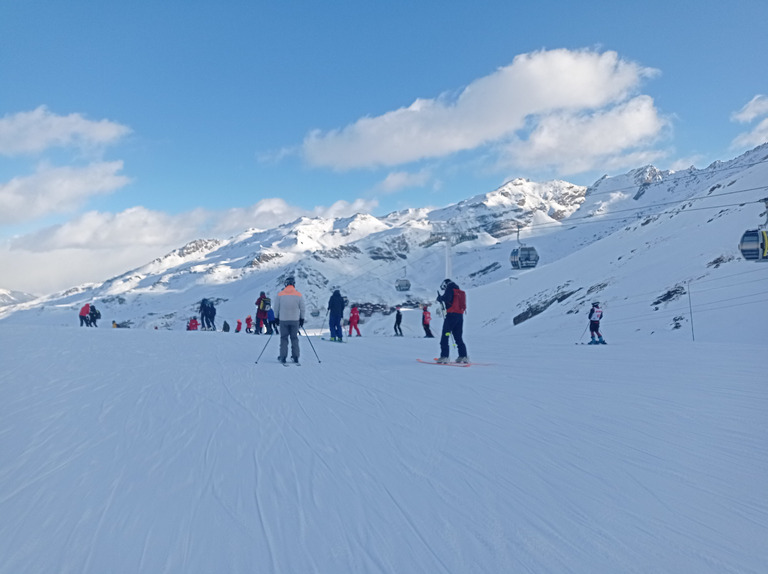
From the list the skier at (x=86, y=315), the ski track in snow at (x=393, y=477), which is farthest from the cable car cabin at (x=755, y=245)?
the skier at (x=86, y=315)

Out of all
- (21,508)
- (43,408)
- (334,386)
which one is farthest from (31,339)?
(21,508)

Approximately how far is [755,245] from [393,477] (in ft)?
100

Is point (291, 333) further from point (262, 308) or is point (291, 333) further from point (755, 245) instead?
point (755, 245)

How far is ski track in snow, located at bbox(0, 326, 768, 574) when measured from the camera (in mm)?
3141

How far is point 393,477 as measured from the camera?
4309mm

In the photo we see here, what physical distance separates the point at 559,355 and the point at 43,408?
11.3 metres

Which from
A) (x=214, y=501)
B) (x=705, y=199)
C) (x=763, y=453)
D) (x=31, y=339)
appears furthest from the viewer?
(x=705, y=199)

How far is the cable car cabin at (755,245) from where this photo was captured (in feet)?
87.5

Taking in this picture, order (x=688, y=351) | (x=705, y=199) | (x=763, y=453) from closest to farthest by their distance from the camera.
Answer: (x=763, y=453), (x=688, y=351), (x=705, y=199)

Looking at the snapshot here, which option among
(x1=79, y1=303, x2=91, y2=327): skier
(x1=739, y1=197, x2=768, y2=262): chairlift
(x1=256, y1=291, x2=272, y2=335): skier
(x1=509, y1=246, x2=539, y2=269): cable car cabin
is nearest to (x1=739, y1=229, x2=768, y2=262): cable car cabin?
(x1=739, y1=197, x2=768, y2=262): chairlift

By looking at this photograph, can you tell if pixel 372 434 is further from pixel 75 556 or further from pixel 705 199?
pixel 705 199

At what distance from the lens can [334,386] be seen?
9.12 m

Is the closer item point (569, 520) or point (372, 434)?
point (569, 520)

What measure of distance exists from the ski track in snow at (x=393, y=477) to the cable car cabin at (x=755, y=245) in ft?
74.8
